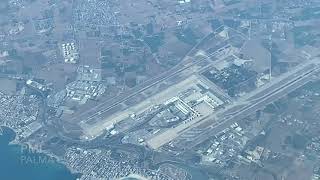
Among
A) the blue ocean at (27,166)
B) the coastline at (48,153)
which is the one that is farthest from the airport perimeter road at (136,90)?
the blue ocean at (27,166)

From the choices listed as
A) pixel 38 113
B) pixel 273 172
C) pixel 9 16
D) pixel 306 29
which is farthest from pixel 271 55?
pixel 9 16

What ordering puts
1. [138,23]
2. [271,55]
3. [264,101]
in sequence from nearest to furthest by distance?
1. [264,101]
2. [271,55]
3. [138,23]

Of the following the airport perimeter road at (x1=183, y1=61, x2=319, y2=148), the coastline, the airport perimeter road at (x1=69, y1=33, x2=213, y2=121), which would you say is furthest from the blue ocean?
the airport perimeter road at (x1=183, y1=61, x2=319, y2=148)

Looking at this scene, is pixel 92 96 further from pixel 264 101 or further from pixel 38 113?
pixel 264 101
